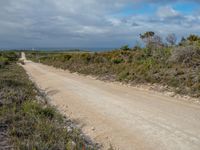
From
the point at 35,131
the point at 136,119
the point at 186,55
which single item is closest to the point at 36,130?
the point at 35,131

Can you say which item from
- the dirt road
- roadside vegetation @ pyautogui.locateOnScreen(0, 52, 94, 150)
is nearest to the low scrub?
roadside vegetation @ pyautogui.locateOnScreen(0, 52, 94, 150)

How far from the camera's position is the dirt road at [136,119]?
6.45 m

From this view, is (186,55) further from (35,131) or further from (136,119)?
(35,131)

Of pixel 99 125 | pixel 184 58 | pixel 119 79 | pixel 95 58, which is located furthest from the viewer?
pixel 95 58

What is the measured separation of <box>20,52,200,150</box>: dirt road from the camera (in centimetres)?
645

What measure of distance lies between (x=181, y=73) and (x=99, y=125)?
8.72m

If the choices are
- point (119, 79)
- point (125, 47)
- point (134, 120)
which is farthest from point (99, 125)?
point (125, 47)

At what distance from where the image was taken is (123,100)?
11469mm

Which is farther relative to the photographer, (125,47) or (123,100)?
(125,47)

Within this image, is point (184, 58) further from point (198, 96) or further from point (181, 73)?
point (198, 96)

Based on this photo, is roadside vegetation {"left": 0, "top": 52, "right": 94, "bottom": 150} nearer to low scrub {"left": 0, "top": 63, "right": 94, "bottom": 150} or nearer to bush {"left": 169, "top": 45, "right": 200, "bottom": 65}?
low scrub {"left": 0, "top": 63, "right": 94, "bottom": 150}

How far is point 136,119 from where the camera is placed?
8352mm

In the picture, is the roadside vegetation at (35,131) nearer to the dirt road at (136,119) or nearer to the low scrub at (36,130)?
the low scrub at (36,130)

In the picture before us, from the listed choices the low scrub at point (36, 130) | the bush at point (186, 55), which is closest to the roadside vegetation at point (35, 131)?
the low scrub at point (36, 130)
